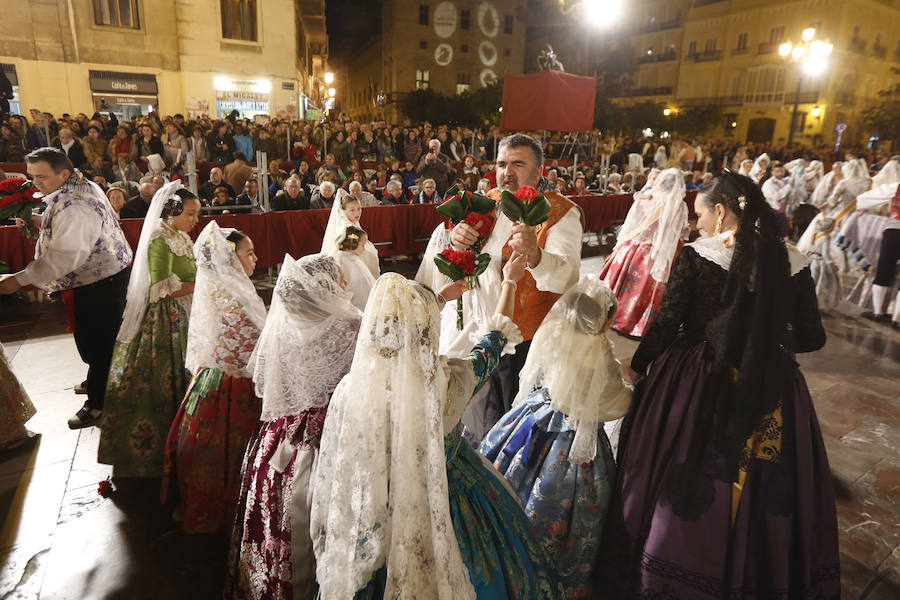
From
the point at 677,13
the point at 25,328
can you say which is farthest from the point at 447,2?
the point at 25,328

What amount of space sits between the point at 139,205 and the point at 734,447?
6.76 metres

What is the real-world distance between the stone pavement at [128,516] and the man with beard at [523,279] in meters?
1.54

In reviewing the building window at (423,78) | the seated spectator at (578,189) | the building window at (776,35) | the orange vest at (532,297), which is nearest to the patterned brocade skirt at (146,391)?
the orange vest at (532,297)

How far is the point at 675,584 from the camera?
198cm

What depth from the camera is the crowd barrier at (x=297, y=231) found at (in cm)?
569

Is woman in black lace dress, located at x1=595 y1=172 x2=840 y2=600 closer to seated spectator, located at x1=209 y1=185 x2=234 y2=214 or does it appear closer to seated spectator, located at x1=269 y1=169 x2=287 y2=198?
seated spectator, located at x1=209 y1=185 x2=234 y2=214

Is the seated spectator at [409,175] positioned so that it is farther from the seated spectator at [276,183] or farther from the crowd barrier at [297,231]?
the seated spectator at [276,183]

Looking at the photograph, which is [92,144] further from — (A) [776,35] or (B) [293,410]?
(A) [776,35]

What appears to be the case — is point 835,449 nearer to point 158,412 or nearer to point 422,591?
point 422,591

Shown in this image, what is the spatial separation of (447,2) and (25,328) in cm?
4203

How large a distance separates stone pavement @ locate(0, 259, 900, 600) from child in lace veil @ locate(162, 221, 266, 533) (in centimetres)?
32

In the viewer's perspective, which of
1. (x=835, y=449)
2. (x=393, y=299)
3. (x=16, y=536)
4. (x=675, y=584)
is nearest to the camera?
(x=393, y=299)

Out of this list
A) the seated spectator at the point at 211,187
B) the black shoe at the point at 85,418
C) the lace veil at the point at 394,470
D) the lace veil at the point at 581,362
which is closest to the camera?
the lace veil at the point at 394,470

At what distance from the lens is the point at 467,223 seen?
2.14 meters
